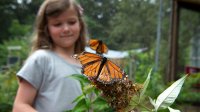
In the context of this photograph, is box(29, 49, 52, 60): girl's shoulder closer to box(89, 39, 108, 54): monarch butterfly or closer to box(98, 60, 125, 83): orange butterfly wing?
box(89, 39, 108, 54): monarch butterfly

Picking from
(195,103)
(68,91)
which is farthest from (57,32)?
(195,103)

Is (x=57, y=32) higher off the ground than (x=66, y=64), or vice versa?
(x=57, y=32)

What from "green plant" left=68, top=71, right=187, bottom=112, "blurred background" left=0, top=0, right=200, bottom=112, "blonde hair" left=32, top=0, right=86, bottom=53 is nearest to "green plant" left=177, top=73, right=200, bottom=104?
"blurred background" left=0, top=0, right=200, bottom=112

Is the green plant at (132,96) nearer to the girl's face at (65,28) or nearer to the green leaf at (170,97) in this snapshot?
the green leaf at (170,97)

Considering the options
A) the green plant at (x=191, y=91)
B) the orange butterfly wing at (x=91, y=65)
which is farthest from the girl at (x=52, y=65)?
the green plant at (x=191, y=91)

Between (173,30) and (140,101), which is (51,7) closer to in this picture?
(140,101)

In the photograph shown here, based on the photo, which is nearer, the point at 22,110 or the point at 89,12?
the point at 22,110
